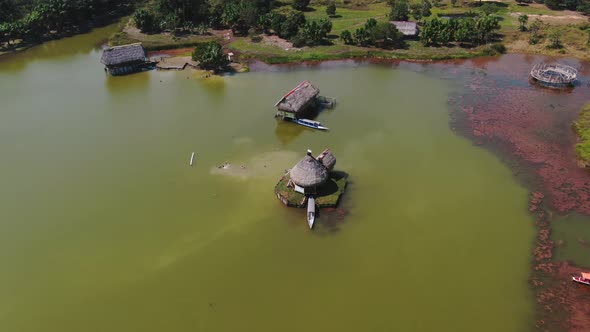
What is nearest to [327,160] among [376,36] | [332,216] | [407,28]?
[332,216]

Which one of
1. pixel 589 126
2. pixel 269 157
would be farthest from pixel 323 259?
pixel 589 126

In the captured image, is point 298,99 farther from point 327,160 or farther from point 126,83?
point 126,83

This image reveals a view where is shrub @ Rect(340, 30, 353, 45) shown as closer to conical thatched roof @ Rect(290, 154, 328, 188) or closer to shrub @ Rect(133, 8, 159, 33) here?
shrub @ Rect(133, 8, 159, 33)

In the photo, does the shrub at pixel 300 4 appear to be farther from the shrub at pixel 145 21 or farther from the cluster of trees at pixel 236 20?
the shrub at pixel 145 21

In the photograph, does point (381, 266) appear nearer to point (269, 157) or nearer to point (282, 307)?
point (282, 307)

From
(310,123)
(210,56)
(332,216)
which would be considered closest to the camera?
(332,216)

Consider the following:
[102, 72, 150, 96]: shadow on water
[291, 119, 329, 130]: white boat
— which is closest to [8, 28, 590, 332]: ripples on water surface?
[291, 119, 329, 130]: white boat
